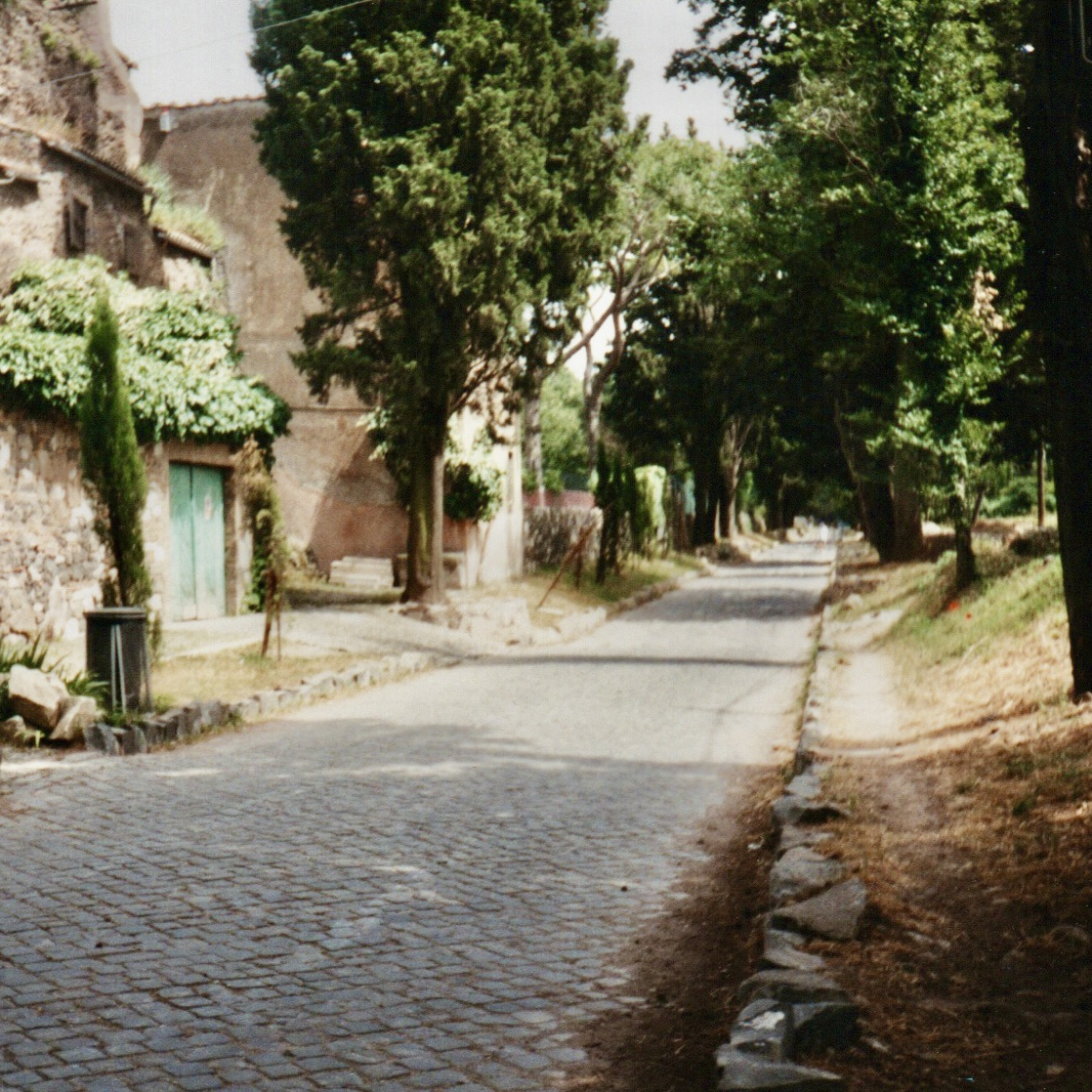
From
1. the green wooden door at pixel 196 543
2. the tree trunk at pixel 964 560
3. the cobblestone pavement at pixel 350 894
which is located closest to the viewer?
the cobblestone pavement at pixel 350 894

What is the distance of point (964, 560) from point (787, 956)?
1386 centimetres

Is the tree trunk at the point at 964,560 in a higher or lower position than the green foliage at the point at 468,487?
lower

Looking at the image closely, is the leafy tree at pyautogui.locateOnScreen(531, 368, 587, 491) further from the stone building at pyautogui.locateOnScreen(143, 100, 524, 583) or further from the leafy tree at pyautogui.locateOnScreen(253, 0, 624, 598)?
the leafy tree at pyautogui.locateOnScreen(253, 0, 624, 598)

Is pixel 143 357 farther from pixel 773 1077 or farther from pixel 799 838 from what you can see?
pixel 773 1077

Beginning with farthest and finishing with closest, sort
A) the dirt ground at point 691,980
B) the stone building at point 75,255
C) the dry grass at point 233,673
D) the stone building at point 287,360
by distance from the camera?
1. the stone building at point 287,360
2. the stone building at point 75,255
3. the dry grass at point 233,673
4. the dirt ground at point 691,980

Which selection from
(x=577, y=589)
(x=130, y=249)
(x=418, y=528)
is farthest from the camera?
(x=577, y=589)

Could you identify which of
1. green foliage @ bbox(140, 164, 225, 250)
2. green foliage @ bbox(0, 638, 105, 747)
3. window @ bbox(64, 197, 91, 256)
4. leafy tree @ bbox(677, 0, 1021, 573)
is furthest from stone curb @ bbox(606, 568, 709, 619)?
green foliage @ bbox(0, 638, 105, 747)

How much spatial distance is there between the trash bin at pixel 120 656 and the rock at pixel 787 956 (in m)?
7.57

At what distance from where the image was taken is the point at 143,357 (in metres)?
19.6

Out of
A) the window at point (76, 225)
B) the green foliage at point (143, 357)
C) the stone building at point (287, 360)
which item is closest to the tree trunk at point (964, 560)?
the green foliage at point (143, 357)

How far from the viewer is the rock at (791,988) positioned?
4.30 meters

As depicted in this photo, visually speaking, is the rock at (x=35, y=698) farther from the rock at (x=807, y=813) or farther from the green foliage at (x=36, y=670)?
the rock at (x=807, y=813)

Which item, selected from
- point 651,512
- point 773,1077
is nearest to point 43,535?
point 773,1077

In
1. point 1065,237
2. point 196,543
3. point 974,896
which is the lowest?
point 974,896
